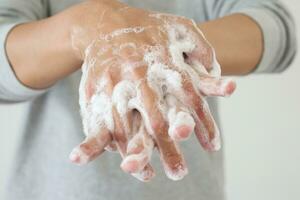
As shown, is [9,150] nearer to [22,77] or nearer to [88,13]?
[22,77]

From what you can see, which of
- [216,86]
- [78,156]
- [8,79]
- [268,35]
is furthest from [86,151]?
[268,35]

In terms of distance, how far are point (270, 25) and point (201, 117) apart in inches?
12.3

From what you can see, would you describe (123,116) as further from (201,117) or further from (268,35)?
(268,35)

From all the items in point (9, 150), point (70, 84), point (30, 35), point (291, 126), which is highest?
point (30, 35)

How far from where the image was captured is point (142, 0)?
683 mm

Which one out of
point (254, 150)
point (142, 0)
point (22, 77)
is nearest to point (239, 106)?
point (254, 150)

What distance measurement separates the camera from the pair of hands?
39 centimetres

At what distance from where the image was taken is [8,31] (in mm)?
554

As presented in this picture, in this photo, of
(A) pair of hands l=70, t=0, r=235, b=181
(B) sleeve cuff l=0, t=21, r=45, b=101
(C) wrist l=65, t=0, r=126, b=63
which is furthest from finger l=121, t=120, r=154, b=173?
(B) sleeve cuff l=0, t=21, r=45, b=101

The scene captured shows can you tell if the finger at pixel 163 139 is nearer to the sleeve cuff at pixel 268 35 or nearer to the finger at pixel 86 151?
the finger at pixel 86 151

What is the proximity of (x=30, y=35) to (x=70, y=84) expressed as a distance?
0.40 ft

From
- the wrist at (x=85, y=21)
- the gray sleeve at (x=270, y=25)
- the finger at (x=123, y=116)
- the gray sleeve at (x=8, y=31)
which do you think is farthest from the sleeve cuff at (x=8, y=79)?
the gray sleeve at (x=270, y=25)

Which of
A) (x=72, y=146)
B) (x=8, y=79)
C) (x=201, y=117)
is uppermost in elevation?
(x=201, y=117)

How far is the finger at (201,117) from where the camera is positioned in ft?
1.30
